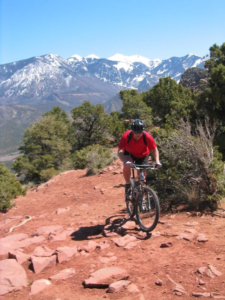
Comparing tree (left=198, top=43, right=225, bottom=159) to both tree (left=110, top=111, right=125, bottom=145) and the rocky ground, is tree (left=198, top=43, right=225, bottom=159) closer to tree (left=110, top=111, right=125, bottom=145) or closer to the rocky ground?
the rocky ground

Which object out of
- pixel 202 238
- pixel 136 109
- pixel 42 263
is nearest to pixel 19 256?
pixel 42 263

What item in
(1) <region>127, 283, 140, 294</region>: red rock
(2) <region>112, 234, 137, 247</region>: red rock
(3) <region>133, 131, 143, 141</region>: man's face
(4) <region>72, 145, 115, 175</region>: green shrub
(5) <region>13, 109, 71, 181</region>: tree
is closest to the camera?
(1) <region>127, 283, 140, 294</region>: red rock

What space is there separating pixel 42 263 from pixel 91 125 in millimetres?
31787

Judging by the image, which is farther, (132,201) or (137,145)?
(132,201)

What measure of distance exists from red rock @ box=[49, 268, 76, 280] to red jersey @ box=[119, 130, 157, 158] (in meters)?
2.35

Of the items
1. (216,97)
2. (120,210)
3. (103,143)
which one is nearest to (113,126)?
(103,143)

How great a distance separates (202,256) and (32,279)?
2294 millimetres

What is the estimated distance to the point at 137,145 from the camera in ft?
17.3

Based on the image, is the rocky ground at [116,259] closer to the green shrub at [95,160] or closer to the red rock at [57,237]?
the red rock at [57,237]

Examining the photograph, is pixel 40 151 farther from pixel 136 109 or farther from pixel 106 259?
pixel 106 259

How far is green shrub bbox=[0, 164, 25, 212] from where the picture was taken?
33.9 feet

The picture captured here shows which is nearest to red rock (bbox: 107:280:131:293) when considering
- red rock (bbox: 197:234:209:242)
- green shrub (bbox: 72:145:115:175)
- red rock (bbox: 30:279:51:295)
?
red rock (bbox: 30:279:51:295)

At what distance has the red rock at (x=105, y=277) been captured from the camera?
3.39 metres

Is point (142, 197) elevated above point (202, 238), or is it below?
above
